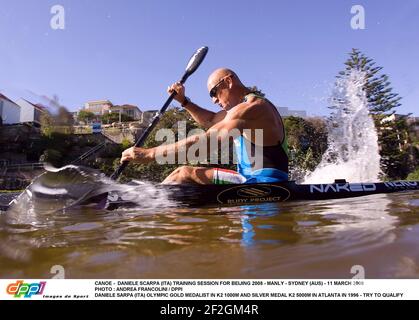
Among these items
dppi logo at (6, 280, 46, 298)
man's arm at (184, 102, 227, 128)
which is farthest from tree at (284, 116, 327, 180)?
dppi logo at (6, 280, 46, 298)

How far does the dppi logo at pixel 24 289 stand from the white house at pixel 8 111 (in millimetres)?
41784

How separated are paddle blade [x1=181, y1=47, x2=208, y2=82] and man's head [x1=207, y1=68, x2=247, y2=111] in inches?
67.8

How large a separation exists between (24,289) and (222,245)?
1.10 meters

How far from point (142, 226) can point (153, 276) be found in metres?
1.33

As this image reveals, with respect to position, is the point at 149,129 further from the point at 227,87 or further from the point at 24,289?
the point at 24,289

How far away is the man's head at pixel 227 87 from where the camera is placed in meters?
4.84

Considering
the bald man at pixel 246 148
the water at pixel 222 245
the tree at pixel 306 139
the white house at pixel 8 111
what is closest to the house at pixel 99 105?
the white house at pixel 8 111

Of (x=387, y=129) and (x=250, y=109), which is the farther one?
A: (x=387, y=129)

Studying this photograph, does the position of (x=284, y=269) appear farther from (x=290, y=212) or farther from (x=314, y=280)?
(x=290, y=212)

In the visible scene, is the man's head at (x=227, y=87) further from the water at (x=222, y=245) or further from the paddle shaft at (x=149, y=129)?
the water at (x=222, y=245)

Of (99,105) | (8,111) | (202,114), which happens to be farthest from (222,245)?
(99,105)

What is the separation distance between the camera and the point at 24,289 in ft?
4.89

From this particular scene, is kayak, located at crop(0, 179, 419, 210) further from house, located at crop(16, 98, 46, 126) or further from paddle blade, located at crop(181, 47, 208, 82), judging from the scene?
house, located at crop(16, 98, 46, 126)

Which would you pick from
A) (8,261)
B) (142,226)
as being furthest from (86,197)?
(8,261)
